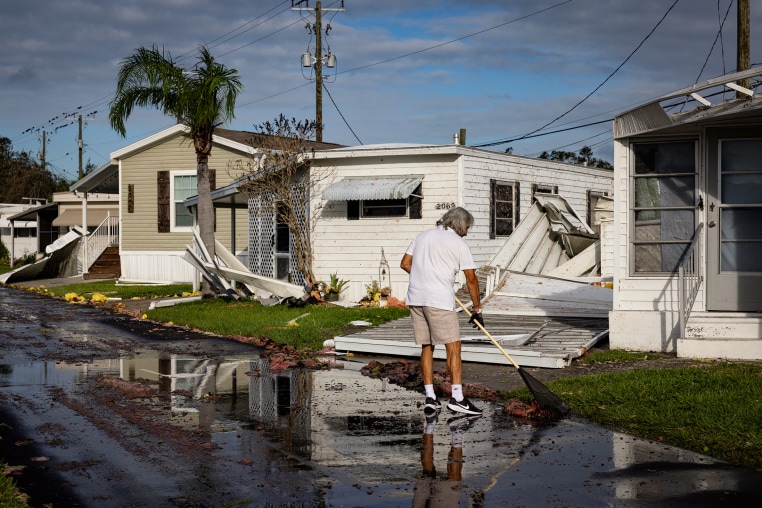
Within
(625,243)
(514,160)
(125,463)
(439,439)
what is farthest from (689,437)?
(514,160)

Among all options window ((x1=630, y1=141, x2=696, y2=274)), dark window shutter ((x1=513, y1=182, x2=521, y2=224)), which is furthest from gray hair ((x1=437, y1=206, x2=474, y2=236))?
dark window shutter ((x1=513, y1=182, x2=521, y2=224))

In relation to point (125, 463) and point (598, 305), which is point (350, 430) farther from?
point (598, 305)

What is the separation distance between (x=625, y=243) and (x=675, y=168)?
1155mm

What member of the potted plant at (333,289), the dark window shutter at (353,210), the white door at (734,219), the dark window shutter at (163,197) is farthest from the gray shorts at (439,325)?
the dark window shutter at (163,197)

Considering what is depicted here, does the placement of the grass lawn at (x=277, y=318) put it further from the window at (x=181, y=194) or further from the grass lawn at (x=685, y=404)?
the window at (x=181, y=194)

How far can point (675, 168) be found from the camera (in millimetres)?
11375

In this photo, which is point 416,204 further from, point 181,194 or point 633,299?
point 181,194

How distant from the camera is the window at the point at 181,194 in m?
29.2

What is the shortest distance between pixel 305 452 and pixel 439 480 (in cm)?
121

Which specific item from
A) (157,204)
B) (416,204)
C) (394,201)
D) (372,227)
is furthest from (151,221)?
(416,204)

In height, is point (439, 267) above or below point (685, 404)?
above

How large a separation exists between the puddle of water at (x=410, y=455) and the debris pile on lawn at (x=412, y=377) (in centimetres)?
29

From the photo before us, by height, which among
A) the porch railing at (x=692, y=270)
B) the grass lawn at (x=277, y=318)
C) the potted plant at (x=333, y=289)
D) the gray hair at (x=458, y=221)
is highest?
the gray hair at (x=458, y=221)

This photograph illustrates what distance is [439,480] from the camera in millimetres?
5641
